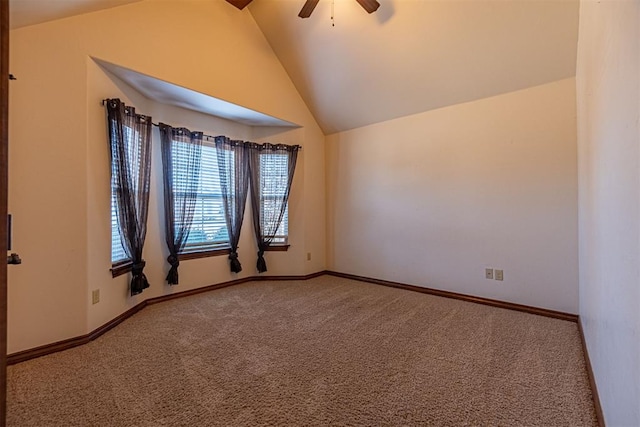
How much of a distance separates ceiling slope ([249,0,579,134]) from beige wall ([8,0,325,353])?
794 mm

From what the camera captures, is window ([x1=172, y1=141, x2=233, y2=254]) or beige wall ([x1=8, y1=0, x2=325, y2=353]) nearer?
beige wall ([x1=8, y1=0, x2=325, y2=353])

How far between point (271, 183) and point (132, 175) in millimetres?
1795

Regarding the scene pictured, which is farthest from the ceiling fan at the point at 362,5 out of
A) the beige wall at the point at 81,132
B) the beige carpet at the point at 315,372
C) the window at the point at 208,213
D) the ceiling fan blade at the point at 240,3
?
the beige carpet at the point at 315,372

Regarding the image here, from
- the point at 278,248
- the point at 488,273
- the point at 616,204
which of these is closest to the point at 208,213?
the point at 278,248

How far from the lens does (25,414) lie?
1.54m

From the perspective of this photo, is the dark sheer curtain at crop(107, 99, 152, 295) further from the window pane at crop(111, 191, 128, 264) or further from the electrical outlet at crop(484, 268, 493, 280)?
the electrical outlet at crop(484, 268, 493, 280)

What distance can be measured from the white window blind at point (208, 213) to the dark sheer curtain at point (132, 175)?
63 cm

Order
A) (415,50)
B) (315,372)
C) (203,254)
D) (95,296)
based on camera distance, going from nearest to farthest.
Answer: (315,372)
(95,296)
(415,50)
(203,254)

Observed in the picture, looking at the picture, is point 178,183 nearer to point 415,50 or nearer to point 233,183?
point 233,183

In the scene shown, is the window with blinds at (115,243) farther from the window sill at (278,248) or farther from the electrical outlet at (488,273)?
the electrical outlet at (488,273)

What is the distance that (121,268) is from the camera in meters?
2.83

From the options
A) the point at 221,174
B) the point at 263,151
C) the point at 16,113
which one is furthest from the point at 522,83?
the point at 16,113

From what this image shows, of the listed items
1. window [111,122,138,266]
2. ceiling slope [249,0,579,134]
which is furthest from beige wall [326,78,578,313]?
window [111,122,138,266]

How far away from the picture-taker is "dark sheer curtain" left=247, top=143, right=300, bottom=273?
431 centimetres
